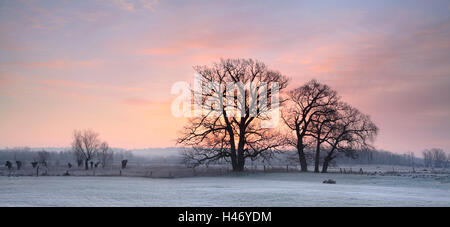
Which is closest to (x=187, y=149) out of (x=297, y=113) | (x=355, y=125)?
(x=297, y=113)

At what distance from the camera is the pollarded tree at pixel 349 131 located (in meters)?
50.8

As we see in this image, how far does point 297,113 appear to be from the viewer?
5225cm

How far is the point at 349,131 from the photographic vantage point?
51.1 metres

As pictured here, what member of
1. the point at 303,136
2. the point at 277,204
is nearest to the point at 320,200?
the point at 277,204

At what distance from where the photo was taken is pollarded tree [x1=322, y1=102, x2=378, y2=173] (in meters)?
50.8
